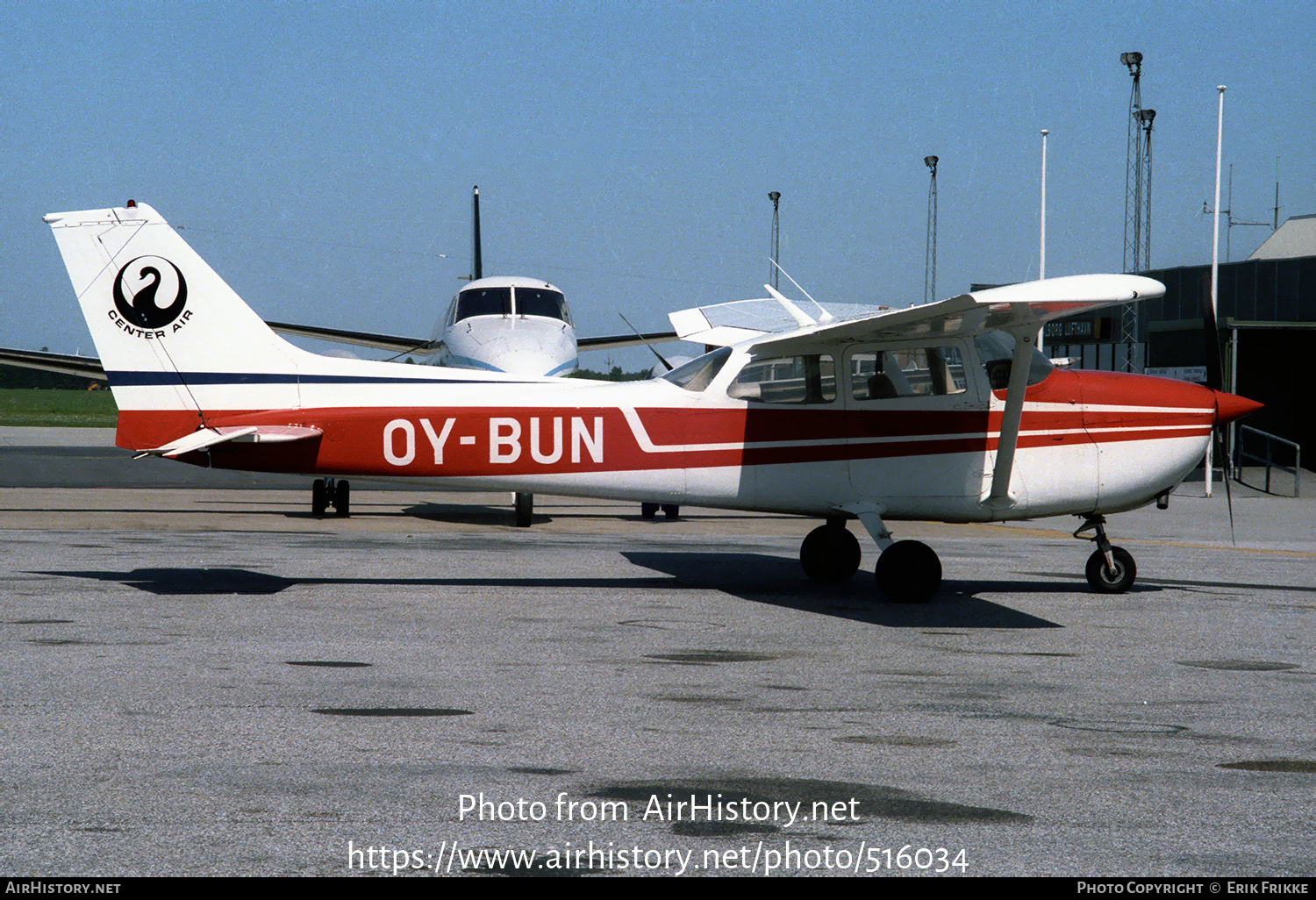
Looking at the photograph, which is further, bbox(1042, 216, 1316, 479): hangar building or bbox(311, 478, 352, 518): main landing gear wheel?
bbox(1042, 216, 1316, 479): hangar building

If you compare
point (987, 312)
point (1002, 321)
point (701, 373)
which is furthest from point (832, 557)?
point (987, 312)

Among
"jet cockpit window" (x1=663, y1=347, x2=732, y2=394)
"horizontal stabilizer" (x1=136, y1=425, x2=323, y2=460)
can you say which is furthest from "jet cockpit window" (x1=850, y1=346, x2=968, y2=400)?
"horizontal stabilizer" (x1=136, y1=425, x2=323, y2=460)

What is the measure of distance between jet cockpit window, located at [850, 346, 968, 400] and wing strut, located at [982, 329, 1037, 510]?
464 mm

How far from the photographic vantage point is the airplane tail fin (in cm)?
941

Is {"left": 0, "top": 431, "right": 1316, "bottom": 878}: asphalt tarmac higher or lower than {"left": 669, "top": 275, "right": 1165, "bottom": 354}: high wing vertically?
lower

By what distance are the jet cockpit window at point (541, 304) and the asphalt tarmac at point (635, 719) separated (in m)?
8.29

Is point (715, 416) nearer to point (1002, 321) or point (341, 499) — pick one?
point (1002, 321)

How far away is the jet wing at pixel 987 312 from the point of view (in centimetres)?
821

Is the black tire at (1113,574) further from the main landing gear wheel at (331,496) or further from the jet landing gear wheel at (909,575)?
the main landing gear wheel at (331,496)

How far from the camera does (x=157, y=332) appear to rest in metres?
9.48

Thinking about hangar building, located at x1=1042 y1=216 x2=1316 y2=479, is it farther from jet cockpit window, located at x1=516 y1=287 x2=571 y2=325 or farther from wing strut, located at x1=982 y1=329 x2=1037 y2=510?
wing strut, located at x1=982 y1=329 x2=1037 y2=510

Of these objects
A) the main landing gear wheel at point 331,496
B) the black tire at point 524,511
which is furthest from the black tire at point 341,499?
the black tire at point 524,511

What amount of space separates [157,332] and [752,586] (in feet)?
17.7

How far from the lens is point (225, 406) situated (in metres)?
9.56
